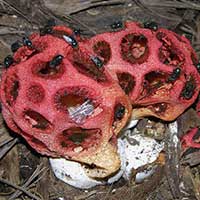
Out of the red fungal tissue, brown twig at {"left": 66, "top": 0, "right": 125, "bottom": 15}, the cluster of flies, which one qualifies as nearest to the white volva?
the red fungal tissue

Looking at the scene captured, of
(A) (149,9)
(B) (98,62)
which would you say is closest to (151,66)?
(B) (98,62)

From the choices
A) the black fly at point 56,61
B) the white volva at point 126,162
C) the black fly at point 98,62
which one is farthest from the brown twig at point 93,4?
the black fly at point 56,61

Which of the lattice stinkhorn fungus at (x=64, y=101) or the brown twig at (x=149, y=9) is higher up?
the lattice stinkhorn fungus at (x=64, y=101)

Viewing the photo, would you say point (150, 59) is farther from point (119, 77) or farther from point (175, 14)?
point (175, 14)

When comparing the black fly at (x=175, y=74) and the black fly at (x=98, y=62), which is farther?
the black fly at (x=175, y=74)

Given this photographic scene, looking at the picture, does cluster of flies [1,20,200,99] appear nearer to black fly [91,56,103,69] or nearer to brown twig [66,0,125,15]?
black fly [91,56,103,69]

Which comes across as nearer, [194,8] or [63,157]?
[63,157]

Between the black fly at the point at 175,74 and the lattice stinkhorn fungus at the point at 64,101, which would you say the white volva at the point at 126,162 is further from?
the black fly at the point at 175,74

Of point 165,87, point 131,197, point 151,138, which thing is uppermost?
point 165,87

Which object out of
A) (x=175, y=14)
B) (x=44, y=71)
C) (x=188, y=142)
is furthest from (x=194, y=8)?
(x=44, y=71)
